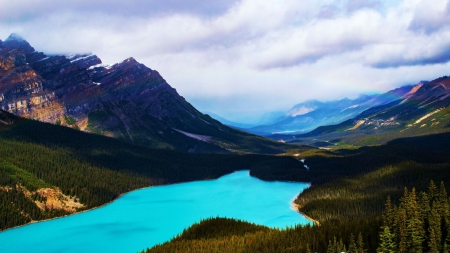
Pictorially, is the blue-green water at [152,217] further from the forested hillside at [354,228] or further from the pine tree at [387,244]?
the pine tree at [387,244]

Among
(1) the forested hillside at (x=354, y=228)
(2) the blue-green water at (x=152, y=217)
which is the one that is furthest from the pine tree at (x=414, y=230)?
(2) the blue-green water at (x=152, y=217)

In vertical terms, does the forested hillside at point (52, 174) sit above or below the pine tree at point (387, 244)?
above

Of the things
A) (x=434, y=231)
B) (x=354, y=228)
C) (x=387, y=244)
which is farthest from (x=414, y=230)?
(x=354, y=228)

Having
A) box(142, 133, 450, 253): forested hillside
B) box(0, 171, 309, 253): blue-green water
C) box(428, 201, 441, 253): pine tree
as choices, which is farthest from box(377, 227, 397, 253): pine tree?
box(0, 171, 309, 253): blue-green water

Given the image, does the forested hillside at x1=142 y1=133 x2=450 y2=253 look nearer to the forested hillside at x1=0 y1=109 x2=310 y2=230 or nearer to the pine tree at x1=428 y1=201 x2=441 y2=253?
the pine tree at x1=428 y1=201 x2=441 y2=253

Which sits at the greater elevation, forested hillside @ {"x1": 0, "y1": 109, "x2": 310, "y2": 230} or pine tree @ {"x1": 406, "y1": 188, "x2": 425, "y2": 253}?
forested hillside @ {"x1": 0, "y1": 109, "x2": 310, "y2": 230}

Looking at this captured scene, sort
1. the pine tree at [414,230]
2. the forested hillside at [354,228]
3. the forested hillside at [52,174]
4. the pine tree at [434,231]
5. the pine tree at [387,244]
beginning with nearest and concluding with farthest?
the pine tree at [434,231], the pine tree at [414,230], the pine tree at [387,244], the forested hillside at [354,228], the forested hillside at [52,174]

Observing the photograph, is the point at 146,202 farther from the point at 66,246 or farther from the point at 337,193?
the point at 337,193

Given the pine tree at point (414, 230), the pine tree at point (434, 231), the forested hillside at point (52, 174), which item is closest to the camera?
the pine tree at point (434, 231)
